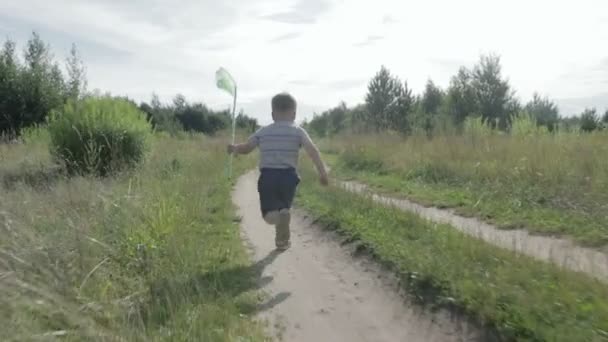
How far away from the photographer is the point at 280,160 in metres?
5.57

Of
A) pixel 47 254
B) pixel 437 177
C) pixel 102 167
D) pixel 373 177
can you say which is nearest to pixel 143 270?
pixel 47 254

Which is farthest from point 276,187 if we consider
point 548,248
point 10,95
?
point 10,95

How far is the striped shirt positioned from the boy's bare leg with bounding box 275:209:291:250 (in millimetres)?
577

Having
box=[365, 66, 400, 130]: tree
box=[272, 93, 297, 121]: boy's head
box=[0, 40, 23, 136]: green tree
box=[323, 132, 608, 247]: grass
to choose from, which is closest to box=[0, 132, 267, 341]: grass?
box=[272, 93, 297, 121]: boy's head

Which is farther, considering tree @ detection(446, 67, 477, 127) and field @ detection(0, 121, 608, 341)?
tree @ detection(446, 67, 477, 127)

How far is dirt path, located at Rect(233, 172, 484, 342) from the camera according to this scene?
360 centimetres

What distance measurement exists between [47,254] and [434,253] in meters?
3.68

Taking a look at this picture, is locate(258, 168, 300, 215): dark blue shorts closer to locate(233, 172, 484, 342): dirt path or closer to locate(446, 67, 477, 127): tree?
locate(233, 172, 484, 342): dirt path

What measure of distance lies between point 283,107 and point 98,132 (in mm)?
9373

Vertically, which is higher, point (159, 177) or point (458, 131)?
point (458, 131)

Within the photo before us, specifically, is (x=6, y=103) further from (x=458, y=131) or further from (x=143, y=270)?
(x=143, y=270)

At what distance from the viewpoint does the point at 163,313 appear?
3559 mm

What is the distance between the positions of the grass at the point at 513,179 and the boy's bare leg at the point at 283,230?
128 inches

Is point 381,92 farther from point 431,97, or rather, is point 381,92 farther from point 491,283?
point 491,283
